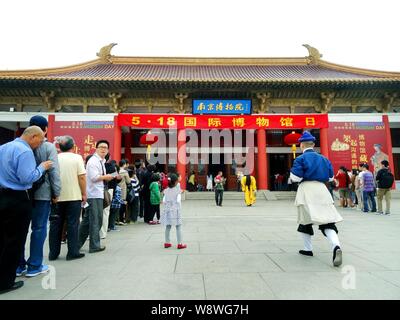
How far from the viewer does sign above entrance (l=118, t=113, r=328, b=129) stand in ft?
39.9

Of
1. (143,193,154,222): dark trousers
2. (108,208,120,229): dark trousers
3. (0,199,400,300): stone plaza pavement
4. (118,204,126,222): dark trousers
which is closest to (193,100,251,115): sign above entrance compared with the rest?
(143,193,154,222): dark trousers

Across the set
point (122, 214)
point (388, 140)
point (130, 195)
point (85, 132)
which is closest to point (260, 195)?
point (388, 140)

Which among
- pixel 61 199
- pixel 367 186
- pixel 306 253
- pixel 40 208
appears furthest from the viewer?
pixel 367 186

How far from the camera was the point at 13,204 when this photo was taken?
92.8 inches

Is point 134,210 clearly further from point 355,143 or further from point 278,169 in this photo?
point 278,169

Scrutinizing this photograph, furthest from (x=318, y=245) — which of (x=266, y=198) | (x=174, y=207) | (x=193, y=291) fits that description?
(x=266, y=198)

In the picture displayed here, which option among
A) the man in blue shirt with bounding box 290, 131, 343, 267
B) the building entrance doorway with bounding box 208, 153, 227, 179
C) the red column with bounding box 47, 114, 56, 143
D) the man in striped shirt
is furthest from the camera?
the building entrance doorway with bounding box 208, 153, 227, 179

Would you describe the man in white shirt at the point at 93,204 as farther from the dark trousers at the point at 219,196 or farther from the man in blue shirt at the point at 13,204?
the dark trousers at the point at 219,196

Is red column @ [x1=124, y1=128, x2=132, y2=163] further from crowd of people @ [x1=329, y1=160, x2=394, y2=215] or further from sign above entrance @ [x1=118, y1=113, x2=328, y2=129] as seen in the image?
crowd of people @ [x1=329, y1=160, x2=394, y2=215]

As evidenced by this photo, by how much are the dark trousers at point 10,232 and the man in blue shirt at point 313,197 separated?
319cm

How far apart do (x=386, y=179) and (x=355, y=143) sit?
5.28 m

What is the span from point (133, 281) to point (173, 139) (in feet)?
41.8

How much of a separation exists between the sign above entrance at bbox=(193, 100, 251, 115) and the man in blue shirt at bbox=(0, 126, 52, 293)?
10507 mm

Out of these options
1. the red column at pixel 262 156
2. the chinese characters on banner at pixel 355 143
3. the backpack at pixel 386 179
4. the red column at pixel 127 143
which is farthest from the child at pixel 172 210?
the red column at pixel 127 143
